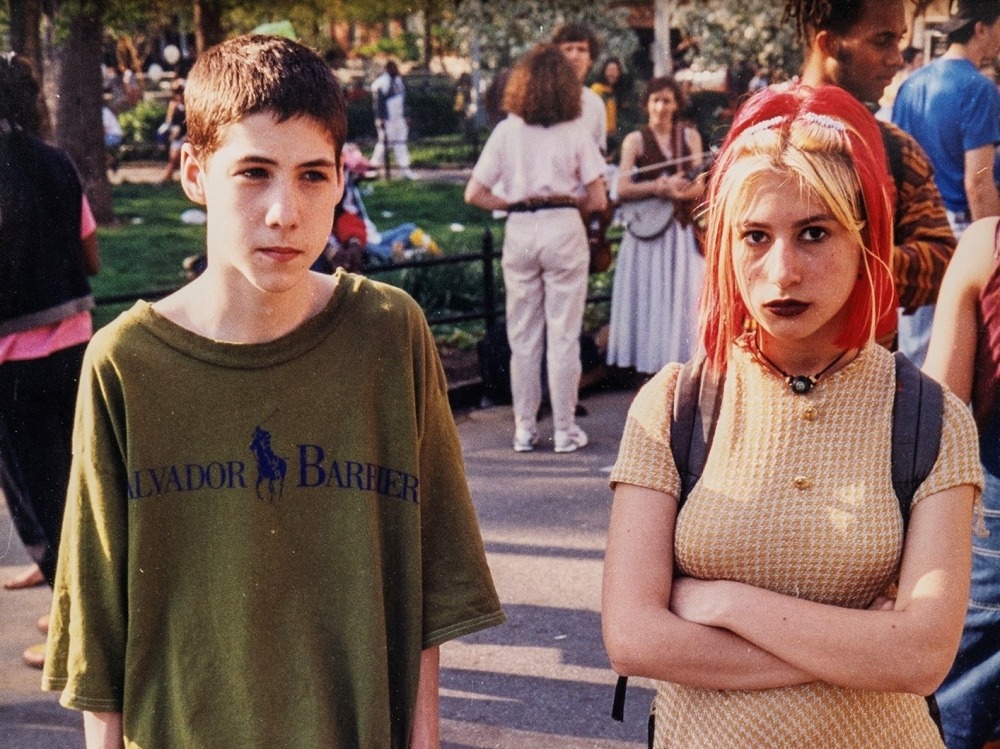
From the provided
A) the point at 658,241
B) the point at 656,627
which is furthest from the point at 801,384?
the point at 658,241

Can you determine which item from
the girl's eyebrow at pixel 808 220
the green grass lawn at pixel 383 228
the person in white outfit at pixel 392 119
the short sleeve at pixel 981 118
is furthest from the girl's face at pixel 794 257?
the person in white outfit at pixel 392 119

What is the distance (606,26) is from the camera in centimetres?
2005

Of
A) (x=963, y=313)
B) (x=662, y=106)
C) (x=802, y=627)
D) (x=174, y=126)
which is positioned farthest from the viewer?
(x=174, y=126)

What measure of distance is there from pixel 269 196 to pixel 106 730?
0.84 metres

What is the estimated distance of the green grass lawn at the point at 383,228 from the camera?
10453 millimetres

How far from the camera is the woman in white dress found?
856cm

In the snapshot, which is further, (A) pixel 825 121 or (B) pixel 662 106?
(B) pixel 662 106

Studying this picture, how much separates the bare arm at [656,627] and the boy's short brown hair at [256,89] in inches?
29.3

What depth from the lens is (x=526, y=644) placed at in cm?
496

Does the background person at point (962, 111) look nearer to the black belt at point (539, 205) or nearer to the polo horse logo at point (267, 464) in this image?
the black belt at point (539, 205)

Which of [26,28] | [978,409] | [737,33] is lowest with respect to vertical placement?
[978,409]

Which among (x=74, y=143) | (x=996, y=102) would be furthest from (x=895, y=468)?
(x=74, y=143)

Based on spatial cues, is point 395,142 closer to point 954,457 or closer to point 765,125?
point 765,125

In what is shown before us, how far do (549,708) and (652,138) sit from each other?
16.1 feet
